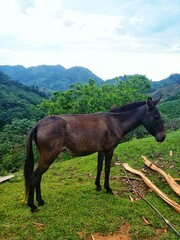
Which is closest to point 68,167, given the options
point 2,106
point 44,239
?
point 44,239

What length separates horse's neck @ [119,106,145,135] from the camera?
7508 millimetres

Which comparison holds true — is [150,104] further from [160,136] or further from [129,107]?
[160,136]

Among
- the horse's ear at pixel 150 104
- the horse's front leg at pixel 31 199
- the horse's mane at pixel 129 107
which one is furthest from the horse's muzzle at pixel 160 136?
the horse's front leg at pixel 31 199

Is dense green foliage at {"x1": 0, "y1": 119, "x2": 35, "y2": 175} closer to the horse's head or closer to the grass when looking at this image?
the grass

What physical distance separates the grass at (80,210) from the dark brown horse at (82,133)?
0.46m

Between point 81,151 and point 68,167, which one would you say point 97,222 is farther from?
point 68,167

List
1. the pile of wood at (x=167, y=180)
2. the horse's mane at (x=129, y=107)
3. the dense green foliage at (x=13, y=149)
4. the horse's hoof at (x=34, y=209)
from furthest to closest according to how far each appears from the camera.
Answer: the dense green foliage at (x=13, y=149) < the horse's mane at (x=129, y=107) < the pile of wood at (x=167, y=180) < the horse's hoof at (x=34, y=209)

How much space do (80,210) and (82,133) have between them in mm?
1822

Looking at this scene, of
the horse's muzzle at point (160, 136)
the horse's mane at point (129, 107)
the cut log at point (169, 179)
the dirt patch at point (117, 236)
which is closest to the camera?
the dirt patch at point (117, 236)

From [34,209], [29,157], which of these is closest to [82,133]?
[29,157]

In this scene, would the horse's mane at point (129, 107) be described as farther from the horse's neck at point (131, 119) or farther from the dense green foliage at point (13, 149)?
the dense green foliage at point (13, 149)

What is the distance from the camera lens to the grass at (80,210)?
17.6 ft

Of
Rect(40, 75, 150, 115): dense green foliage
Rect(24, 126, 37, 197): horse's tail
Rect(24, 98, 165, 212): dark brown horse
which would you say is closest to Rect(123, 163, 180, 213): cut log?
Rect(24, 98, 165, 212): dark brown horse

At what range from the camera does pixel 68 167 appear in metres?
10.1
